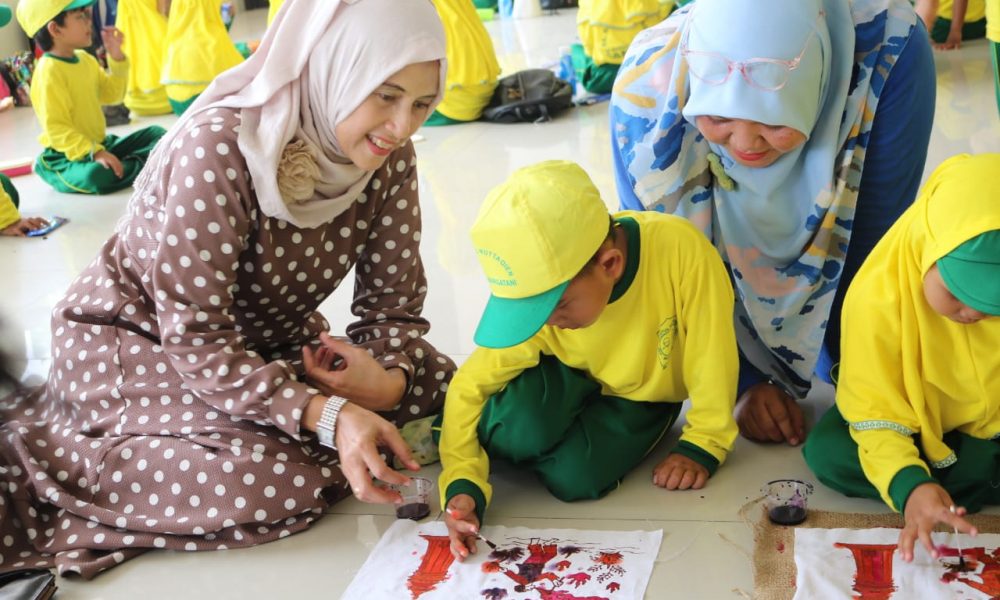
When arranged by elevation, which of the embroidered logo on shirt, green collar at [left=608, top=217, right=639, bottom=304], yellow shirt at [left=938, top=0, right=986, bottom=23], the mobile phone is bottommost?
the mobile phone

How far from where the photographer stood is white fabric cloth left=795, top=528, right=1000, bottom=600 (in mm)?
1374

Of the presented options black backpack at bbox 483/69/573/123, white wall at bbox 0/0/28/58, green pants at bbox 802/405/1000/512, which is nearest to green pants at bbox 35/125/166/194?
black backpack at bbox 483/69/573/123

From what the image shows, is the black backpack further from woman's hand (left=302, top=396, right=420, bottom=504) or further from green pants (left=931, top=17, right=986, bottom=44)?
woman's hand (left=302, top=396, right=420, bottom=504)

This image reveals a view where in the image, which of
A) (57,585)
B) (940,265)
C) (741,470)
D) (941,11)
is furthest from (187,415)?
(941,11)

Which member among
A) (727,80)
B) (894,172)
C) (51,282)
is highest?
(727,80)

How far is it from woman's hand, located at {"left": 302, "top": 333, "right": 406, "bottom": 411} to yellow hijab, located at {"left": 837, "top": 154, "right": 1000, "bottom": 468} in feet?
2.47

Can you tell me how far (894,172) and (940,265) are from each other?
17.4 inches

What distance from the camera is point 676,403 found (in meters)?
1.84

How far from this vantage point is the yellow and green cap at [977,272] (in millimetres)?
1343

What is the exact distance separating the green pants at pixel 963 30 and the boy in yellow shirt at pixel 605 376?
3.82m

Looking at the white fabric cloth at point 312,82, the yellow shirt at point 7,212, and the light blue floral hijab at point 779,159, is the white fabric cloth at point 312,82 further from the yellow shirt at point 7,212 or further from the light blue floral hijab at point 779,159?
the yellow shirt at point 7,212

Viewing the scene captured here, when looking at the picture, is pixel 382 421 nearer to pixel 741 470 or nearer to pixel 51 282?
pixel 741 470

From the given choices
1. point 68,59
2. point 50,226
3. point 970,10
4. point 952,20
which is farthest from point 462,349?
point 970,10

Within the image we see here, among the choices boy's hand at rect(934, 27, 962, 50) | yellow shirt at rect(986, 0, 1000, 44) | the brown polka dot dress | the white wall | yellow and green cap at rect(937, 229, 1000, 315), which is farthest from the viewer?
the white wall
